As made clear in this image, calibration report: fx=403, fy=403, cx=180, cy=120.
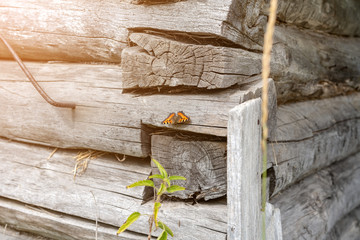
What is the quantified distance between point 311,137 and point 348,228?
1178mm

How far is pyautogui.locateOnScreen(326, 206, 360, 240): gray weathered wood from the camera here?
321 cm

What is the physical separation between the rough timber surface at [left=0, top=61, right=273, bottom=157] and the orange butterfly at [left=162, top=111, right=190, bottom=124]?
0.14 ft

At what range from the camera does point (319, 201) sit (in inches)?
113

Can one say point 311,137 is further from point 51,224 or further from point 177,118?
point 51,224

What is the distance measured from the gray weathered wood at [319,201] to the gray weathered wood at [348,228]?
10cm

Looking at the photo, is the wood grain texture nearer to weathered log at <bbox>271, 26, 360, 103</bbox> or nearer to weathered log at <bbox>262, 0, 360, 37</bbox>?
weathered log at <bbox>262, 0, 360, 37</bbox>

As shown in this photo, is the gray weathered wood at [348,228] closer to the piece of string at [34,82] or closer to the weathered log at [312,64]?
the weathered log at [312,64]

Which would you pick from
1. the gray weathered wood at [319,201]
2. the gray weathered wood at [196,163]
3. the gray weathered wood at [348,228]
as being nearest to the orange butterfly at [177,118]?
the gray weathered wood at [196,163]

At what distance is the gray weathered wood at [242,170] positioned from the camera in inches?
61.4

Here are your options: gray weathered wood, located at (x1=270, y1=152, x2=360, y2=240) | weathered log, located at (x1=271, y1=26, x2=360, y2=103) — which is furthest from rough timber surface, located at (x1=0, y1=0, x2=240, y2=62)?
gray weathered wood, located at (x1=270, y1=152, x2=360, y2=240)

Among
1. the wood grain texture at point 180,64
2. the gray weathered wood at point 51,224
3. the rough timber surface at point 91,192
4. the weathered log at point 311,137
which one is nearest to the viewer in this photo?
the wood grain texture at point 180,64

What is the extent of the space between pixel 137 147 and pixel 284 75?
1.12 m

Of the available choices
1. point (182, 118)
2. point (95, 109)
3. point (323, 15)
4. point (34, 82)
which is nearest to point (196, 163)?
point (182, 118)

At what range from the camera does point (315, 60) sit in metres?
3.10
